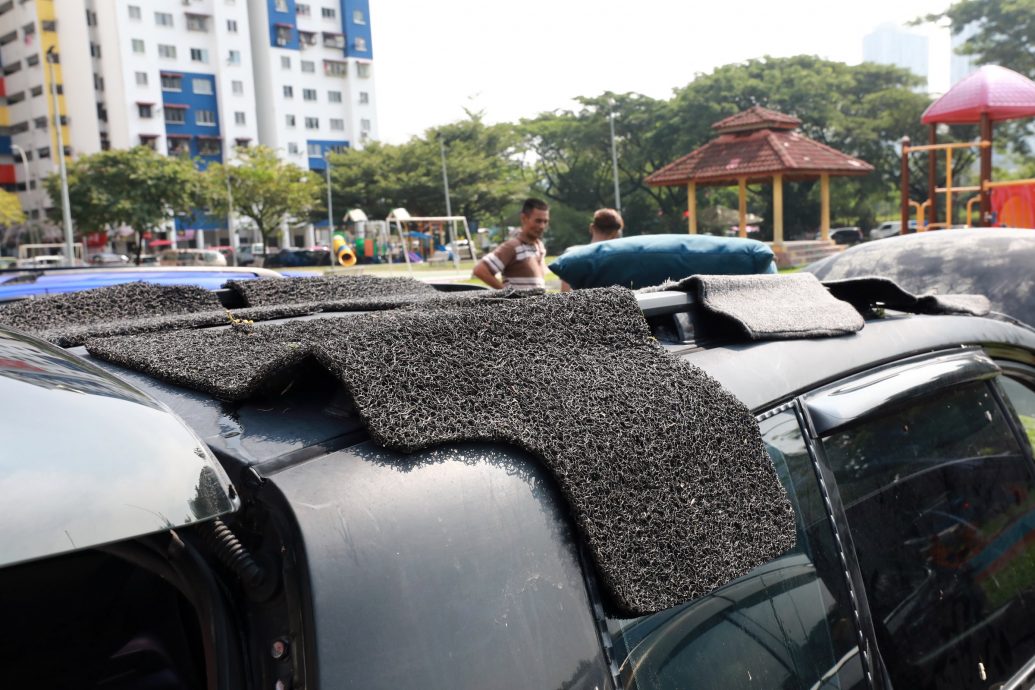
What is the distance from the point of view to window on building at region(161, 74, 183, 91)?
219 ft

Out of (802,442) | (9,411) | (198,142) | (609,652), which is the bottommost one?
(609,652)

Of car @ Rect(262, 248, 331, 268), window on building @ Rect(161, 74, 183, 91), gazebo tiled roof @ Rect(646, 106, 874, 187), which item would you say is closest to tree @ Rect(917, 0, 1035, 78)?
gazebo tiled roof @ Rect(646, 106, 874, 187)

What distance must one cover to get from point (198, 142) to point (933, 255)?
69645mm

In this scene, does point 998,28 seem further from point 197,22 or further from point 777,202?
point 197,22

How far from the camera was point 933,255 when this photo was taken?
480cm

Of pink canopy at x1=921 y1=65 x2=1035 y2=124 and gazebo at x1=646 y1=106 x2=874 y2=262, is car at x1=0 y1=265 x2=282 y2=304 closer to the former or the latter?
pink canopy at x1=921 y1=65 x2=1035 y2=124

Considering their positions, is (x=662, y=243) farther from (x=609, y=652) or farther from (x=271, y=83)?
(x=271, y=83)

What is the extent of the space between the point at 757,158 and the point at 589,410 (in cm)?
2852

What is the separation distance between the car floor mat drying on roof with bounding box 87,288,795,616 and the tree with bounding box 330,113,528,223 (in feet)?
171

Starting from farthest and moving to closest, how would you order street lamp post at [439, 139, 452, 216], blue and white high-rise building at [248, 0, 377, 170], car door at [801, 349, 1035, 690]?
blue and white high-rise building at [248, 0, 377, 170], street lamp post at [439, 139, 452, 216], car door at [801, 349, 1035, 690]

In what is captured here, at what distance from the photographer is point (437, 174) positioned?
53625 millimetres

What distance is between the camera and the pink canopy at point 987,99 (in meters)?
16.4

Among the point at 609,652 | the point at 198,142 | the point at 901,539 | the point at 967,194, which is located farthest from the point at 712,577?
the point at 198,142

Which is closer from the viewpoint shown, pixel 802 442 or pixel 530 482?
pixel 530 482
